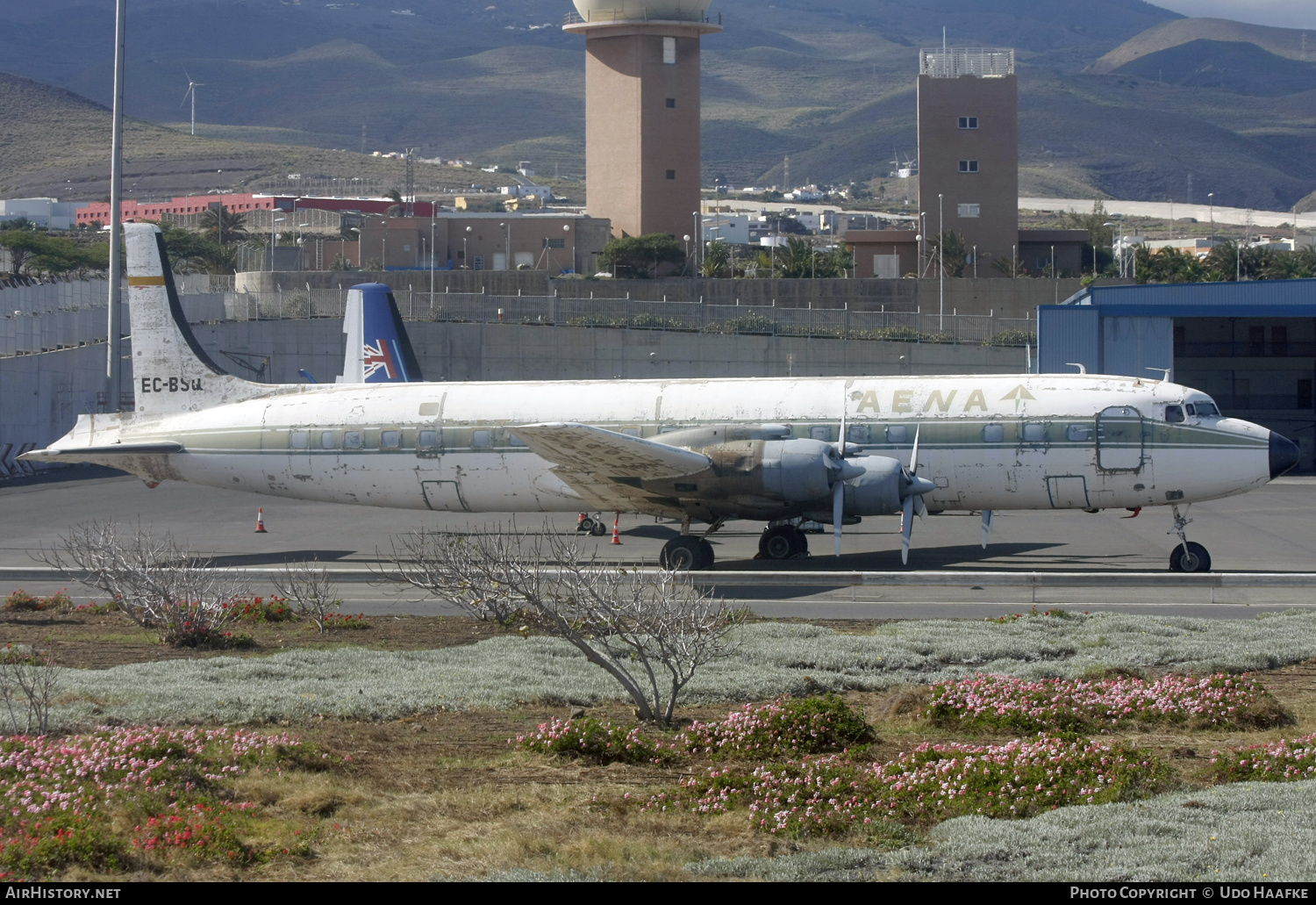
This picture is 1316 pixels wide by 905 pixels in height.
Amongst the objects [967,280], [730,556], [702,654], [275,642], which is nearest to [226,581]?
[275,642]

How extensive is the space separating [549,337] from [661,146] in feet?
131

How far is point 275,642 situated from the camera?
18.4 m

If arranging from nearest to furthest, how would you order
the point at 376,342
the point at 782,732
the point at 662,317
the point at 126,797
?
the point at 126,797 < the point at 782,732 < the point at 376,342 < the point at 662,317

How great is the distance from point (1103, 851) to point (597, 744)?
15.5 ft

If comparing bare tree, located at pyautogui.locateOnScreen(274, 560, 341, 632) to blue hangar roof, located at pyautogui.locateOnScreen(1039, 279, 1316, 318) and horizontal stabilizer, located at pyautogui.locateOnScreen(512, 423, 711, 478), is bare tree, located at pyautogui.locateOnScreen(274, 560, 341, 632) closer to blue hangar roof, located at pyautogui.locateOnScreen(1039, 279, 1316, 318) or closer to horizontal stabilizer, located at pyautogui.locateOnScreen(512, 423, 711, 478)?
horizontal stabilizer, located at pyautogui.locateOnScreen(512, 423, 711, 478)

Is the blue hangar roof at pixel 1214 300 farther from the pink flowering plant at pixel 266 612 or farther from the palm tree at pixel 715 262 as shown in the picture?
the palm tree at pixel 715 262

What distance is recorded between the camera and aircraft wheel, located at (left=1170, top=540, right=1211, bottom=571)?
23297 mm

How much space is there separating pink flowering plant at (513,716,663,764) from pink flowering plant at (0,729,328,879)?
2.29 meters

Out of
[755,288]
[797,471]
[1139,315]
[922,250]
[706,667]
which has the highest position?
[922,250]

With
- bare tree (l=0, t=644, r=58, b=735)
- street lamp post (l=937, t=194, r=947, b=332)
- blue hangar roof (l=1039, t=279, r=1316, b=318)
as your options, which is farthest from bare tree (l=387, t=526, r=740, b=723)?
street lamp post (l=937, t=194, r=947, b=332)

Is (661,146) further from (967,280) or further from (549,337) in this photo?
(549,337)

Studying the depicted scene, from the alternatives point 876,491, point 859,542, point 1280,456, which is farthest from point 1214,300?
point 876,491

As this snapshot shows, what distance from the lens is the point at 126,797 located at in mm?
10148

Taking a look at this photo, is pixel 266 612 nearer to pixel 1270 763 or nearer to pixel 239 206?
pixel 1270 763
